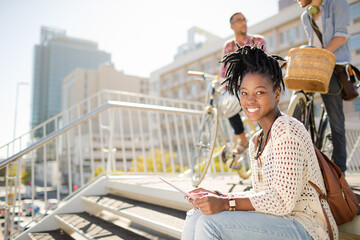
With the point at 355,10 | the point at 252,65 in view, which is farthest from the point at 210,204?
the point at 355,10

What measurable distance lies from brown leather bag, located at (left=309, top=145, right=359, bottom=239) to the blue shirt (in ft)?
4.98

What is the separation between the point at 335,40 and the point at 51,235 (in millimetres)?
3410

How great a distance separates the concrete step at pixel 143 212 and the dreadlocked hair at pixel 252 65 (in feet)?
3.92

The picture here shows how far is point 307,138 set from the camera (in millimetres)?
1168

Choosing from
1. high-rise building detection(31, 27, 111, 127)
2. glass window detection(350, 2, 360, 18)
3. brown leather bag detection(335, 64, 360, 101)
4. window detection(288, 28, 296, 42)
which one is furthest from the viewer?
high-rise building detection(31, 27, 111, 127)

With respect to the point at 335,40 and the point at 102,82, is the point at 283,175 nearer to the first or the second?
the point at 335,40

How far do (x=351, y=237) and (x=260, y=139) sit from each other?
0.72 metres

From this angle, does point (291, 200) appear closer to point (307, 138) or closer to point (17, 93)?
point (307, 138)

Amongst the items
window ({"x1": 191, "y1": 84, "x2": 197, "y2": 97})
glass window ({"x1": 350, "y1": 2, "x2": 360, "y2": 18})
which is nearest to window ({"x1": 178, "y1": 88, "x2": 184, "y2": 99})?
window ({"x1": 191, "y1": 84, "x2": 197, "y2": 97})

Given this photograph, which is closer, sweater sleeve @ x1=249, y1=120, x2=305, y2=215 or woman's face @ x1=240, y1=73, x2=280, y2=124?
sweater sleeve @ x1=249, y1=120, x2=305, y2=215

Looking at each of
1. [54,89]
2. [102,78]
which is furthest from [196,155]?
[54,89]

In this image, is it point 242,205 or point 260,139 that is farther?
point 260,139

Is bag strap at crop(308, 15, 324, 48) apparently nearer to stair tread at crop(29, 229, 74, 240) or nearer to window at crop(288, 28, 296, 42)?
stair tread at crop(29, 229, 74, 240)

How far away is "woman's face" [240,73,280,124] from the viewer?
1316mm
